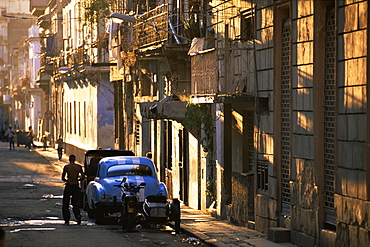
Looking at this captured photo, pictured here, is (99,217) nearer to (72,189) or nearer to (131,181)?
(72,189)

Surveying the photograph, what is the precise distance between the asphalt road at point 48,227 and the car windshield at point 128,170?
3.78 ft

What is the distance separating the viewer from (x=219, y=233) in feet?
57.1

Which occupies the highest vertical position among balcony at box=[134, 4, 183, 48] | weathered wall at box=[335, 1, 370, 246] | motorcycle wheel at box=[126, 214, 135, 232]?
balcony at box=[134, 4, 183, 48]

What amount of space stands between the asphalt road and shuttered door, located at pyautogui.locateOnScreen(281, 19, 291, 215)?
217 cm

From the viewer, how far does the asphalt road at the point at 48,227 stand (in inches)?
628

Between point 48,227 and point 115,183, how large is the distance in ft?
6.26

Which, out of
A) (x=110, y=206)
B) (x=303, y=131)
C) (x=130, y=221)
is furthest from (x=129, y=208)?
(x=303, y=131)

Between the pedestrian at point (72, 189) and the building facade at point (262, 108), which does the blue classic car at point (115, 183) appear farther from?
the building facade at point (262, 108)

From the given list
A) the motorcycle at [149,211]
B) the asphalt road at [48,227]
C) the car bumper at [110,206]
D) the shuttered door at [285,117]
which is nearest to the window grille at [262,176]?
the shuttered door at [285,117]

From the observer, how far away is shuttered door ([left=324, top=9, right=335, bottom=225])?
46.8 feet

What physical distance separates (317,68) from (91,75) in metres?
27.9

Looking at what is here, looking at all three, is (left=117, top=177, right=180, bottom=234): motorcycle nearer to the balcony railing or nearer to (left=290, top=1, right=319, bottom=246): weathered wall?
(left=290, top=1, right=319, bottom=246): weathered wall

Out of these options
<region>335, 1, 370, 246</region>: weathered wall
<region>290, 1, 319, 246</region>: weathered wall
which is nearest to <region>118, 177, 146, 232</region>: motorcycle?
<region>290, 1, 319, 246</region>: weathered wall

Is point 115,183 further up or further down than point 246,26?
further down
